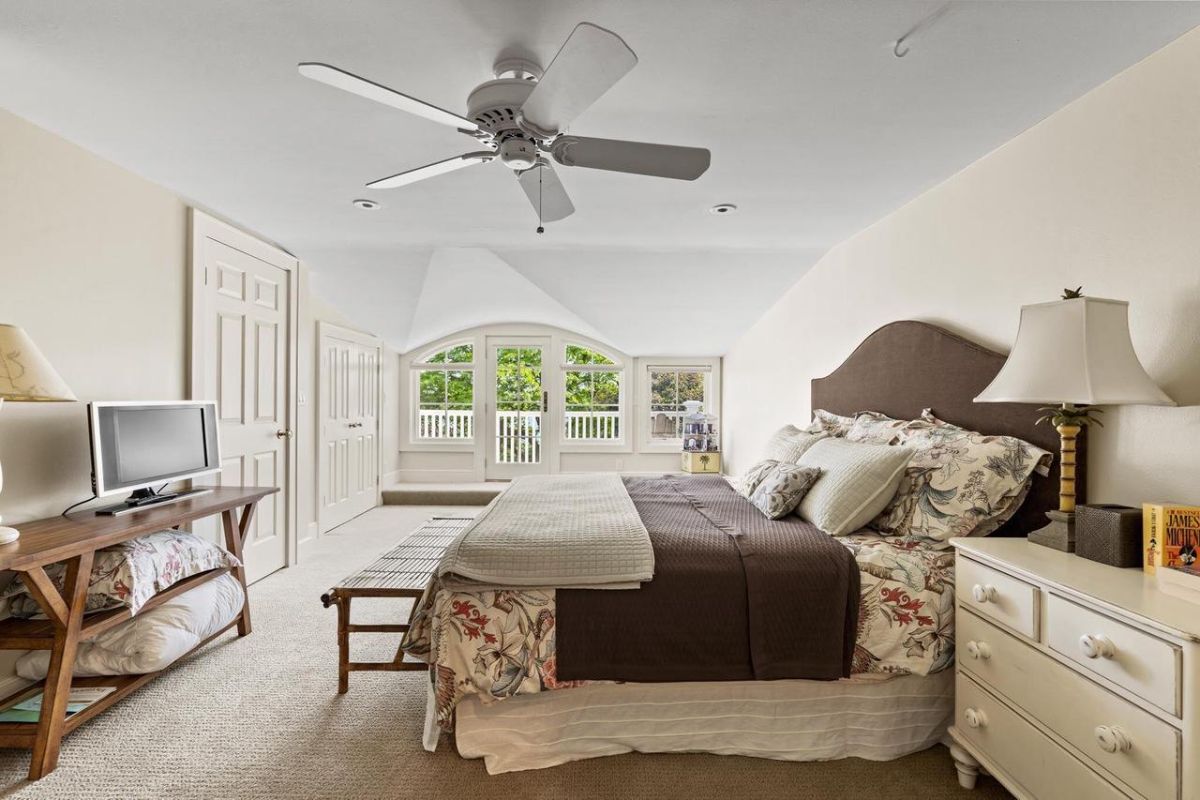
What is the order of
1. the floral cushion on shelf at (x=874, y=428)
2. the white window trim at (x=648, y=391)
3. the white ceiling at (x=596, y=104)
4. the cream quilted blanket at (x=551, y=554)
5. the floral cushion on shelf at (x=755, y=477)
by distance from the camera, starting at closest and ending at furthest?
the white ceiling at (x=596, y=104), the cream quilted blanket at (x=551, y=554), the floral cushion on shelf at (x=874, y=428), the floral cushion on shelf at (x=755, y=477), the white window trim at (x=648, y=391)

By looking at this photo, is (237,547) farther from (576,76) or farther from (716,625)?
(576,76)

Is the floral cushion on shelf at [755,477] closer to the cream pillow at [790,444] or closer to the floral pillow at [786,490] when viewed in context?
the cream pillow at [790,444]

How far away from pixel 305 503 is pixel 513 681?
10.4 feet

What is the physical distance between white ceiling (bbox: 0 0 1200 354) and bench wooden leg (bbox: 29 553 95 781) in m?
1.58

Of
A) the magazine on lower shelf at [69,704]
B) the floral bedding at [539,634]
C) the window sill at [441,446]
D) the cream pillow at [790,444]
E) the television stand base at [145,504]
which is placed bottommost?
the magazine on lower shelf at [69,704]

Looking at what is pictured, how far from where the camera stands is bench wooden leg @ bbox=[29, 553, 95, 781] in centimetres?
180

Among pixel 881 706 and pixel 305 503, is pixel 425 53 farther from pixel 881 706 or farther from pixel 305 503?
pixel 305 503

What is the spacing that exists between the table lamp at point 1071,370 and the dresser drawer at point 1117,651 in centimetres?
41

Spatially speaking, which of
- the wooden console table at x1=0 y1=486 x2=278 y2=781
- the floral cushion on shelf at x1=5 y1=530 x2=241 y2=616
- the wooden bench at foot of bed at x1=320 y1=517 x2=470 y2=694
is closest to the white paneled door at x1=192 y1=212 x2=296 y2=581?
the floral cushion on shelf at x1=5 y1=530 x2=241 y2=616

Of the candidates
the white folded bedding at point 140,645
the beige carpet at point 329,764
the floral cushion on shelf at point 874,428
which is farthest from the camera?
the floral cushion on shelf at point 874,428

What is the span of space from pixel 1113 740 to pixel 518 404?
19.2 ft

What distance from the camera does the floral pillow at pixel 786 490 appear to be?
2.38 m

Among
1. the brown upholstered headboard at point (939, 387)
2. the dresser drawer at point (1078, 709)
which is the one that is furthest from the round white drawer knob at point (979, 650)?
the brown upholstered headboard at point (939, 387)

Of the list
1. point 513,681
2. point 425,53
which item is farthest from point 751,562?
point 425,53
